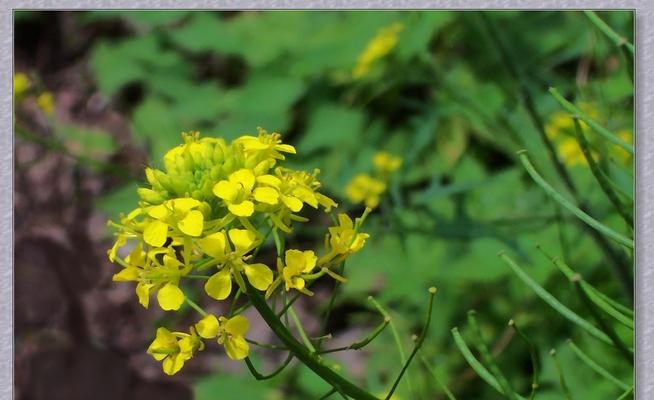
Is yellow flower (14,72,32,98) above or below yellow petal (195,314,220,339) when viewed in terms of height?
below

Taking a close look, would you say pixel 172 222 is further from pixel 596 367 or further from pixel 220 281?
pixel 596 367

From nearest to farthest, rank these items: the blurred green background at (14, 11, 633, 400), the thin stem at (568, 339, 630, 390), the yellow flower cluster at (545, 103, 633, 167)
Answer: the thin stem at (568, 339, 630, 390)
the yellow flower cluster at (545, 103, 633, 167)
the blurred green background at (14, 11, 633, 400)

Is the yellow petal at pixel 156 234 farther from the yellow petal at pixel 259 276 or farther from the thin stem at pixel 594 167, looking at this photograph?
the thin stem at pixel 594 167

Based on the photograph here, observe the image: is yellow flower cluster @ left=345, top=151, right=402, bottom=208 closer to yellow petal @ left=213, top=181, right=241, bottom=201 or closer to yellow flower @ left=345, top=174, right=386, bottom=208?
yellow flower @ left=345, top=174, right=386, bottom=208

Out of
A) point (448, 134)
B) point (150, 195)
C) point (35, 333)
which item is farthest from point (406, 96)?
point (150, 195)

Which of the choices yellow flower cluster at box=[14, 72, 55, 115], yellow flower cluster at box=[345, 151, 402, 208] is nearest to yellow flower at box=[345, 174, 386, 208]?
yellow flower cluster at box=[345, 151, 402, 208]

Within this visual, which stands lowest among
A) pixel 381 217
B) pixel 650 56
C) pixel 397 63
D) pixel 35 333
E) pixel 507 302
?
pixel 35 333

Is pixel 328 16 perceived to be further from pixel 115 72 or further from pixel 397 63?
pixel 115 72
